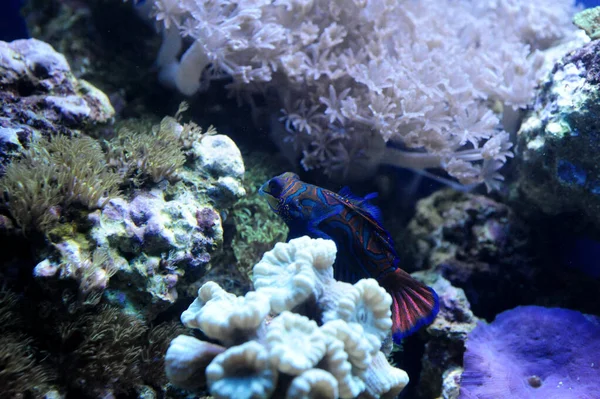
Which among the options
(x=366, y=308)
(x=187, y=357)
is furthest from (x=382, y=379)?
(x=187, y=357)

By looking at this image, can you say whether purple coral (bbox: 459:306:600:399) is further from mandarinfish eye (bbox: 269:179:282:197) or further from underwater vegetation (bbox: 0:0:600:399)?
mandarinfish eye (bbox: 269:179:282:197)

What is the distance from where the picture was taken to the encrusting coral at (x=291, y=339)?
5.77ft

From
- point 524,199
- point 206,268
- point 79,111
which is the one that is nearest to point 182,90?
point 79,111

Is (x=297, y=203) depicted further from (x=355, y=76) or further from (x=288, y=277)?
(x=355, y=76)

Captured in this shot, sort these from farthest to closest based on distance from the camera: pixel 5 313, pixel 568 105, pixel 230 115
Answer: pixel 230 115 < pixel 568 105 < pixel 5 313

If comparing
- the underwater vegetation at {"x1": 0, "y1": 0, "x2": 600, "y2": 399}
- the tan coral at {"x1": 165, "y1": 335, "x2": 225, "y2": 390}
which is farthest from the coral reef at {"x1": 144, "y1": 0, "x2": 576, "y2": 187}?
the tan coral at {"x1": 165, "y1": 335, "x2": 225, "y2": 390}

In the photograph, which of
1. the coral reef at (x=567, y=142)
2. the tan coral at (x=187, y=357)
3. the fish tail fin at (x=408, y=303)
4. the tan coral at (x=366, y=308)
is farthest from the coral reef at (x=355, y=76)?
the tan coral at (x=187, y=357)

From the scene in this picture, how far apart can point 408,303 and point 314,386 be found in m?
1.34

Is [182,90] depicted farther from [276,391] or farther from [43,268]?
[276,391]

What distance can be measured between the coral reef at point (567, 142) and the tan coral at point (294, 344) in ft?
9.49

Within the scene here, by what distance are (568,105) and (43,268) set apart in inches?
162

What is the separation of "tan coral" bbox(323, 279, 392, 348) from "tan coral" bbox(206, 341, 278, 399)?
1.51 feet

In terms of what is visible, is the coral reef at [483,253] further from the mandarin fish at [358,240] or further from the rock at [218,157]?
the rock at [218,157]

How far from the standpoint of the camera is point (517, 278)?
13.7 ft
